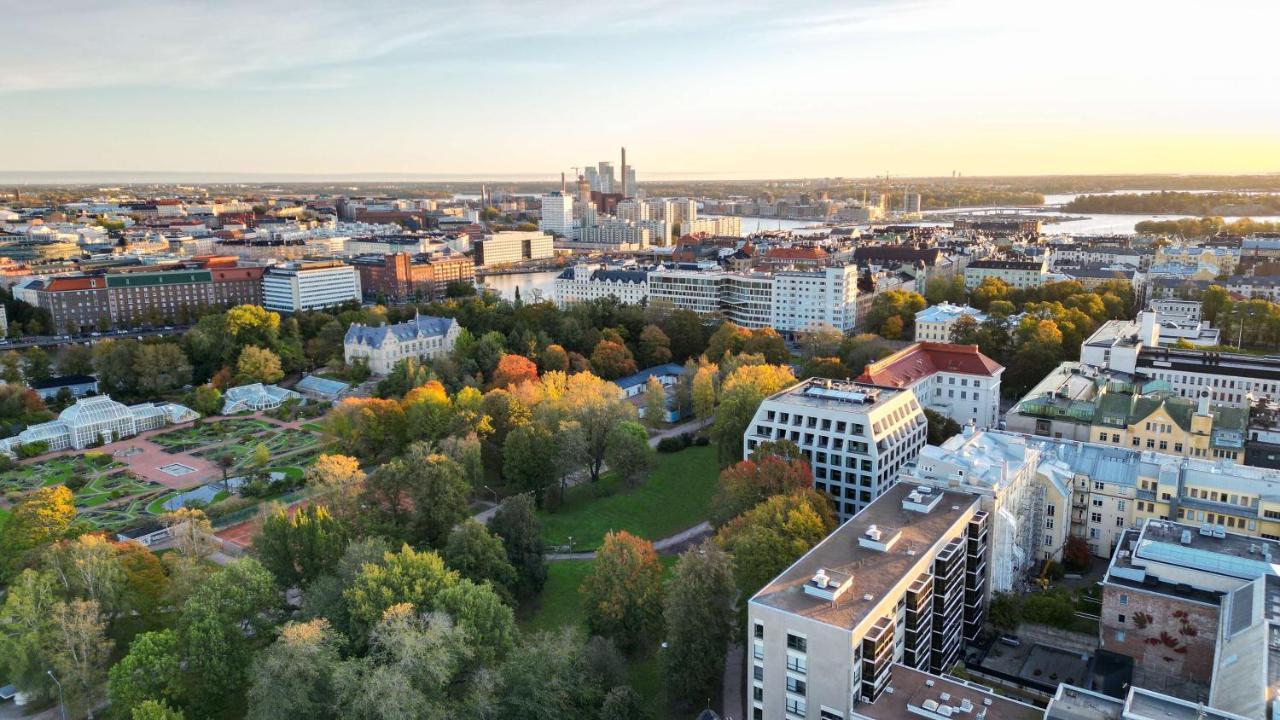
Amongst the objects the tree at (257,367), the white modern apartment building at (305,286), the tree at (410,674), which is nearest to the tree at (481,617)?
the tree at (410,674)

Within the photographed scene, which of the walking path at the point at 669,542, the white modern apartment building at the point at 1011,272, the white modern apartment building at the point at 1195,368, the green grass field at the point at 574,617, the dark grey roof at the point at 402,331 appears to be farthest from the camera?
the white modern apartment building at the point at 1011,272

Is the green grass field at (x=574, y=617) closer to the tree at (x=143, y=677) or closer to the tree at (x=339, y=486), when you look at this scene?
the tree at (x=339, y=486)

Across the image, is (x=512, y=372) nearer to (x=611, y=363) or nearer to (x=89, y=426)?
(x=611, y=363)

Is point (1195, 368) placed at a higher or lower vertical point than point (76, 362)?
higher

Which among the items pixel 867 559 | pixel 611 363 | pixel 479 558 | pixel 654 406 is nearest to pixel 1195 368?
pixel 654 406

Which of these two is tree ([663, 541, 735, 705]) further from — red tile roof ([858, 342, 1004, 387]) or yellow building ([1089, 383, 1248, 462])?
red tile roof ([858, 342, 1004, 387])

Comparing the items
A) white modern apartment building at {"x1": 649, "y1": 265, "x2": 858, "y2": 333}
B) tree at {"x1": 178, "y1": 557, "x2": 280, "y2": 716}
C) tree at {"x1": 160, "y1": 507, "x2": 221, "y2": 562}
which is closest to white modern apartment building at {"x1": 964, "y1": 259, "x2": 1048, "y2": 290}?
white modern apartment building at {"x1": 649, "y1": 265, "x2": 858, "y2": 333}
